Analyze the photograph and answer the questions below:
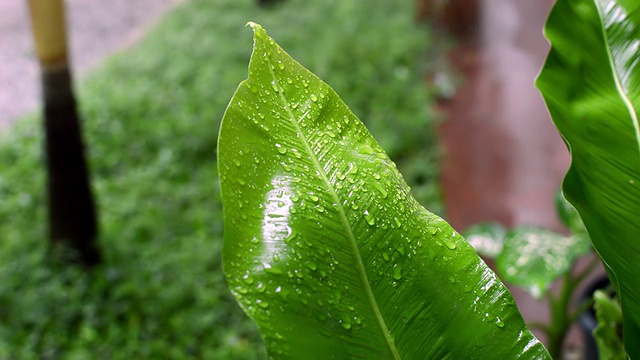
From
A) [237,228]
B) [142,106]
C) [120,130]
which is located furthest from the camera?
[142,106]

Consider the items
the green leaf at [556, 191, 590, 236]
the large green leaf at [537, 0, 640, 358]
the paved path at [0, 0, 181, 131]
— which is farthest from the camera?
the paved path at [0, 0, 181, 131]

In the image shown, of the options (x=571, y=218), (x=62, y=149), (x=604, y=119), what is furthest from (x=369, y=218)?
(x=62, y=149)

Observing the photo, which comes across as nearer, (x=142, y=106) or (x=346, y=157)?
(x=346, y=157)

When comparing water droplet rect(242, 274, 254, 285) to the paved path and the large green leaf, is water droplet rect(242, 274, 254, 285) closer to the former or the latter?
the large green leaf

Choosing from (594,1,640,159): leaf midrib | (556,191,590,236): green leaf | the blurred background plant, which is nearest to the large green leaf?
(594,1,640,159): leaf midrib

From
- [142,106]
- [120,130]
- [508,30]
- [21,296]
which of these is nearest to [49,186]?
[21,296]

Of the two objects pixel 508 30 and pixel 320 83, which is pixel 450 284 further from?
pixel 508 30

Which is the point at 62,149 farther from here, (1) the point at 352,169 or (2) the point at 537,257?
(1) the point at 352,169
